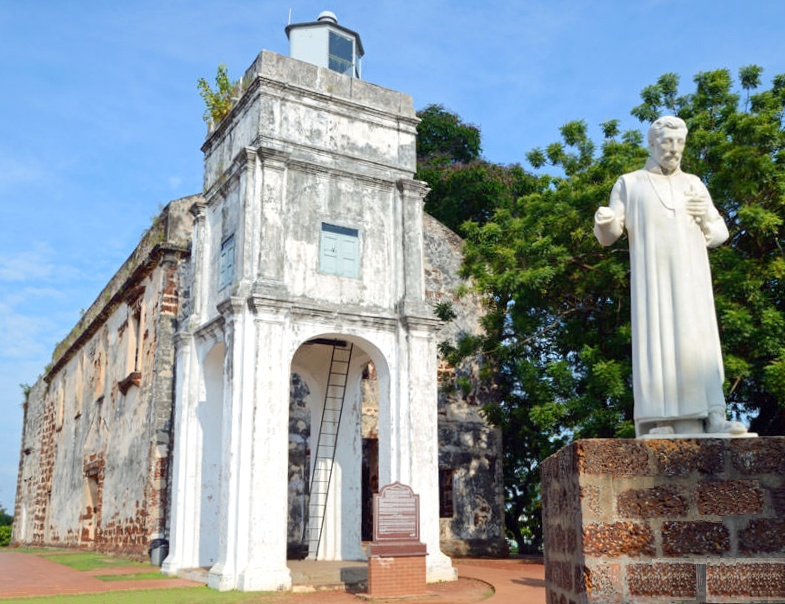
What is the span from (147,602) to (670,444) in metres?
6.61

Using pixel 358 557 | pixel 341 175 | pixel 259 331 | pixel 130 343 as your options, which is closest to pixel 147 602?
pixel 259 331

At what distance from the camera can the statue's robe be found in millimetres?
4473

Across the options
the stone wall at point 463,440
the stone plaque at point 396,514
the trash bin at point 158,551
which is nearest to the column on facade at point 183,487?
the trash bin at point 158,551

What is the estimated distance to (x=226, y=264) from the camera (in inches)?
462

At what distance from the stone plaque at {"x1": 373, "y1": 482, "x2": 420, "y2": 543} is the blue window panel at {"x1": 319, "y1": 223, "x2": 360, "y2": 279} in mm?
3306

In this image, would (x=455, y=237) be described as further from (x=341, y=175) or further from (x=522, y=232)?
(x=341, y=175)

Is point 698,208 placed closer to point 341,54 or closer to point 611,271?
point 611,271

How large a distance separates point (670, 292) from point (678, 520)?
1.35 meters

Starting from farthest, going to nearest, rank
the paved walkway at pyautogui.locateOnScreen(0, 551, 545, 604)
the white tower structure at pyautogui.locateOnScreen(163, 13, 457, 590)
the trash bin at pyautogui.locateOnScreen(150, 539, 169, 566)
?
the trash bin at pyautogui.locateOnScreen(150, 539, 169, 566) → the white tower structure at pyautogui.locateOnScreen(163, 13, 457, 590) → the paved walkway at pyautogui.locateOnScreen(0, 551, 545, 604)

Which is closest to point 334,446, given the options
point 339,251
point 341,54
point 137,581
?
point 339,251

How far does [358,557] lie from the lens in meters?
12.4

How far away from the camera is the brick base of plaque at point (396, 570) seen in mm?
9341

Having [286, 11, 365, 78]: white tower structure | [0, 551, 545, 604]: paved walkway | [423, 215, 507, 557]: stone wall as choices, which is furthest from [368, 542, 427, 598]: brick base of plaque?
[286, 11, 365, 78]: white tower structure

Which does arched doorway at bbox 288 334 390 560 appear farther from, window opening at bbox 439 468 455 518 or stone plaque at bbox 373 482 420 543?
window opening at bbox 439 468 455 518
